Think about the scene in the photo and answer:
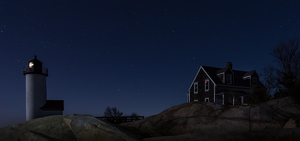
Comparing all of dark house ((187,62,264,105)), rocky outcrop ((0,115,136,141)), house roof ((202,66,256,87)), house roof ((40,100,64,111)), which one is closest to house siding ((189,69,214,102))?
dark house ((187,62,264,105))

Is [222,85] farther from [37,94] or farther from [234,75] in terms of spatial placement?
[37,94]

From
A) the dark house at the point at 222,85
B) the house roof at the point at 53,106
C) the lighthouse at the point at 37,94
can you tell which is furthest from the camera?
the house roof at the point at 53,106

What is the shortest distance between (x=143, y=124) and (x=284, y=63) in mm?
17207

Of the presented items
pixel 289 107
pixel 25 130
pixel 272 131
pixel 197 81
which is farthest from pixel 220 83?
pixel 25 130

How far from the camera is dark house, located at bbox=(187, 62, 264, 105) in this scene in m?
27.1

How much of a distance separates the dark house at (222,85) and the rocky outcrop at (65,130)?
67.1ft

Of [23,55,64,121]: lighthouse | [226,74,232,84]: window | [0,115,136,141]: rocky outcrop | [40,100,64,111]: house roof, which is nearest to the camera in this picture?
[0,115,136,141]: rocky outcrop

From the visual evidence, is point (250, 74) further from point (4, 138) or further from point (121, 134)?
point (4, 138)

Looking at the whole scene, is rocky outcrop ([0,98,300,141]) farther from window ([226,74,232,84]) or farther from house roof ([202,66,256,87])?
window ([226,74,232,84])

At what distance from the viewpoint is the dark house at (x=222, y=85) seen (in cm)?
2706

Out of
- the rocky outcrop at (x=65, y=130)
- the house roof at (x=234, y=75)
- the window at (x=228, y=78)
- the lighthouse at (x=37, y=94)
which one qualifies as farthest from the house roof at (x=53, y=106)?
the rocky outcrop at (x=65, y=130)

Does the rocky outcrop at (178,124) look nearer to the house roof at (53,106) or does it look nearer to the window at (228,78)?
the window at (228,78)

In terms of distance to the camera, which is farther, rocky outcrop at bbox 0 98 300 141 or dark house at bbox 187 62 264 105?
dark house at bbox 187 62 264 105

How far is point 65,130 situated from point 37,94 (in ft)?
77.1
